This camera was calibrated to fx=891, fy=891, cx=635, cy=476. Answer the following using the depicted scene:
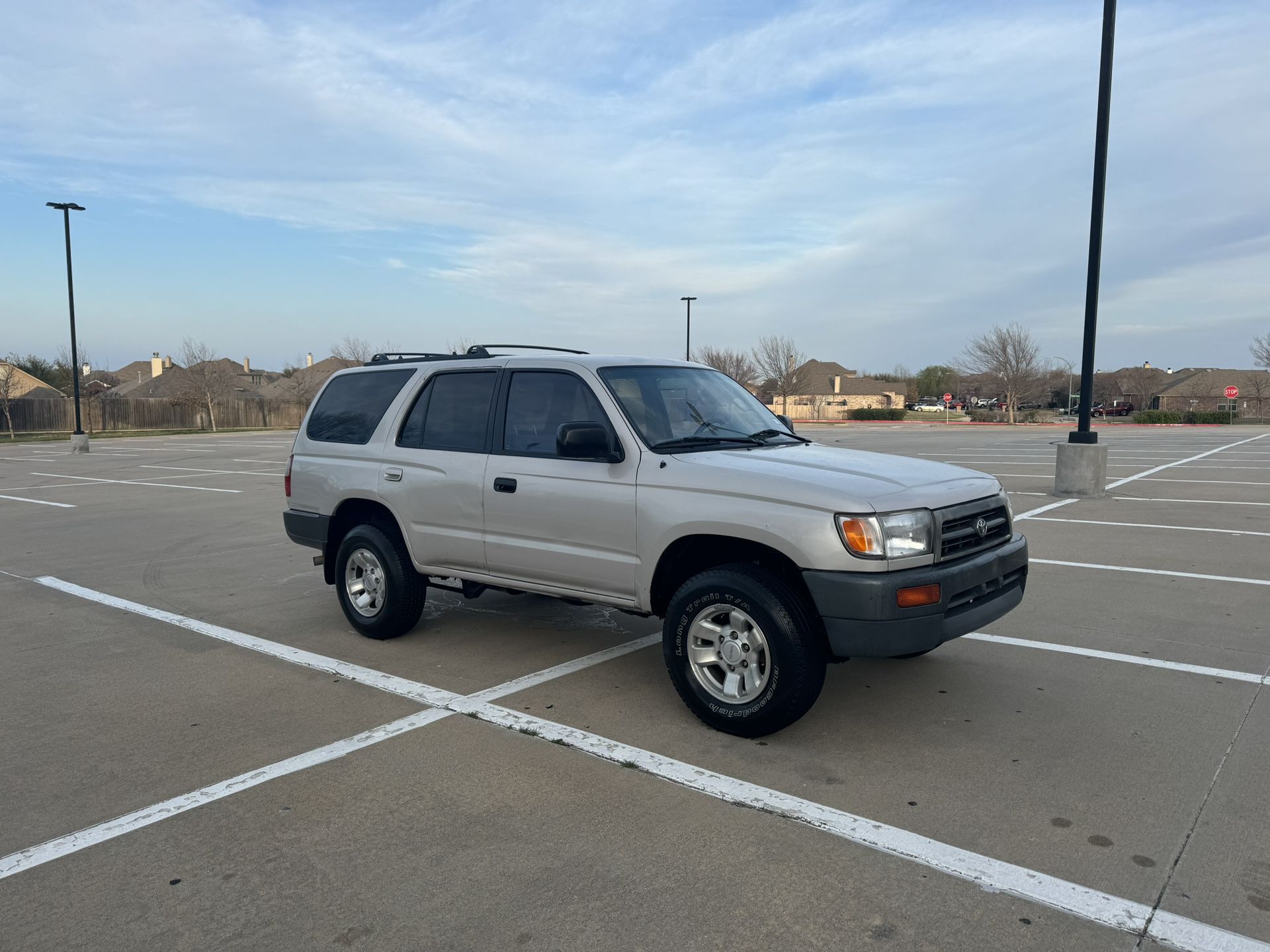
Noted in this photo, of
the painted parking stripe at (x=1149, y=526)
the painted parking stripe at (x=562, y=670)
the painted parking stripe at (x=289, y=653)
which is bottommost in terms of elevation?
the painted parking stripe at (x=289, y=653)

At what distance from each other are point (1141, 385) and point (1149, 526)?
106175 millimetres

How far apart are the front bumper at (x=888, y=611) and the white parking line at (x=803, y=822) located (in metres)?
0.76

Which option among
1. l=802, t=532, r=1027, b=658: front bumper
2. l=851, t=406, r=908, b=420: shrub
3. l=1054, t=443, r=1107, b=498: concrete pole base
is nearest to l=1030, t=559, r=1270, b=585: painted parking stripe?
l=802, t=532, r=1027, b=658: front bumper

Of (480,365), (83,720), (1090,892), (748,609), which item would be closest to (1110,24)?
(480,365)

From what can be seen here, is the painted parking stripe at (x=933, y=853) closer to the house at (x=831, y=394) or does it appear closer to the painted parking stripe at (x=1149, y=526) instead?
the painted parking stripe at (x=1149, y=526)

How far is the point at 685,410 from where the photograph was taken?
208 inches

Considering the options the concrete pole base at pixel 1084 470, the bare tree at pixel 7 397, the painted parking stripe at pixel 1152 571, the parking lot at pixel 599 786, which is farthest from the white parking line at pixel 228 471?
the bare tree at pixel 7 397

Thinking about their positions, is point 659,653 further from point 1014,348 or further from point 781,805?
point 1014,348

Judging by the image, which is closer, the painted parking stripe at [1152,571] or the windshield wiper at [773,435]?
the windshield wiper at [773,435]

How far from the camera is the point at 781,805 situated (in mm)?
3689

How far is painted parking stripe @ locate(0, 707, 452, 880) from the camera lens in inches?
132

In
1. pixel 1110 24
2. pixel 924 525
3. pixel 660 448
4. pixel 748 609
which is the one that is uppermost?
pixel 1110 24

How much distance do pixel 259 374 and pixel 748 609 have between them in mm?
113364

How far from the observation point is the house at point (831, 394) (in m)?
78.0
